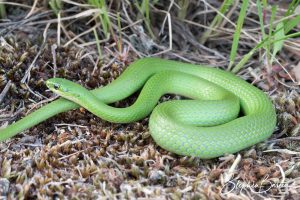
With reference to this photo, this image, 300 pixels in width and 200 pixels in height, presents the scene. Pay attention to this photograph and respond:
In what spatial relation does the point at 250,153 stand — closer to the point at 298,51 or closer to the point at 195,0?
the point at 298,51

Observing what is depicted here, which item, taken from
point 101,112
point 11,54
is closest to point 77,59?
point 11,54

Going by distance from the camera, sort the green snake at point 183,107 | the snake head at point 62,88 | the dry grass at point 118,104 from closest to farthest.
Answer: the dry grass at point 118,104, the green snake at point 183,107, the snake head at point 62,88

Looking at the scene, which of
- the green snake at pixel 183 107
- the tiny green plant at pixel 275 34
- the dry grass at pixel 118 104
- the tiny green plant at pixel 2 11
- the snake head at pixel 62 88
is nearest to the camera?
the dry grass at pixel 118 104

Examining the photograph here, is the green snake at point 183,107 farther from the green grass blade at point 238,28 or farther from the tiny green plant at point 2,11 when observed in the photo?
the tiny green plant at point 2,11

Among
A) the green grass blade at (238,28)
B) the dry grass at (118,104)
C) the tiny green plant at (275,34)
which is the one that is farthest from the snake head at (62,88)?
the tiny green plant at (275,34)

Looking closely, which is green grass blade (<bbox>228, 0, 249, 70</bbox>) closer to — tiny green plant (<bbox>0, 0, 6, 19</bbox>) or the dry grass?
the dry grass

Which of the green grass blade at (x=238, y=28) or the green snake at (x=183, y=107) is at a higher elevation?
the green grass blade at (x=238, y=28)
